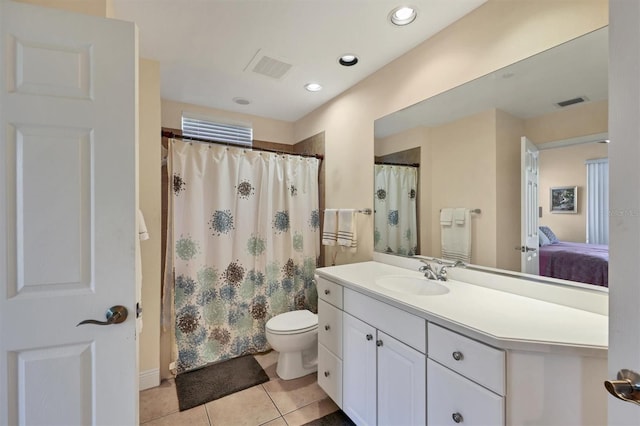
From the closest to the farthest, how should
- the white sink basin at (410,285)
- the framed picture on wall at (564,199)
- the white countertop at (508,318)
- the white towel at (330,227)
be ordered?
1. the white countertop at (508,318)
2. the framed picture on wall at (564,199)
3. the white sink basin at (410,285)
4. the white towel at (330,227)

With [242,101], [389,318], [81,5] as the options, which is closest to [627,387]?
[389,318]

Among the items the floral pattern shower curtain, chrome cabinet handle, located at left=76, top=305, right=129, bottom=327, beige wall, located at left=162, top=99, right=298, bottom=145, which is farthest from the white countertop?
beige wall, located at left=162, top=99, right=298, bottom=145

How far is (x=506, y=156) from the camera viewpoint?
1.41 metres

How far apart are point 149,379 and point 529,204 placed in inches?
106

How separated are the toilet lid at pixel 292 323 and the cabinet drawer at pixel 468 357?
115 cm

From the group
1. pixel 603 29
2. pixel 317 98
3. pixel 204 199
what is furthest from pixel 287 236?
pixel 603 29

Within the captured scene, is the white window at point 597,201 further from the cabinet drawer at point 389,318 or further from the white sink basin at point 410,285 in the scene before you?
the cabinet drawer at point 389,318

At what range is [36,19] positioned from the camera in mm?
956

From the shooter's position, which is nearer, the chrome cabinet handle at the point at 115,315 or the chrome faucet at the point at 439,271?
the chrome cabinet handle at the point at 115,315

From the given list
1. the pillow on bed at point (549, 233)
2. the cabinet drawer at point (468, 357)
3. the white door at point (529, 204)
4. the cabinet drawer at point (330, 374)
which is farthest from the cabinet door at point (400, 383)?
the pillow on bed at point (549, 233)

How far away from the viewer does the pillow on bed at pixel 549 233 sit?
1285mm

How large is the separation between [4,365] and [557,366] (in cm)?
186

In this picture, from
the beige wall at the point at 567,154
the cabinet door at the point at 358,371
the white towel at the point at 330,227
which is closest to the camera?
the beige wall at the point at 567,154

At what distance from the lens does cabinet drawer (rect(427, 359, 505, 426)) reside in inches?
35.6
